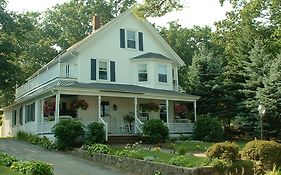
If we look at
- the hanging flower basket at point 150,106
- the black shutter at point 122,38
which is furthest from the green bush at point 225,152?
the black shutter at point 122,38

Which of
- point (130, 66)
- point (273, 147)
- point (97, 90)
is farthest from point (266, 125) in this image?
point (273, 147)

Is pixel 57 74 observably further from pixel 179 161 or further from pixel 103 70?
pixel 179 161

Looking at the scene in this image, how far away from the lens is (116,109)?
90.1ft

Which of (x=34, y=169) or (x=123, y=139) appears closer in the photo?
(x=34, y=169)

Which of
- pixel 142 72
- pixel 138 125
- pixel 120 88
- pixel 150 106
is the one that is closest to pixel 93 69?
pixel 120 88

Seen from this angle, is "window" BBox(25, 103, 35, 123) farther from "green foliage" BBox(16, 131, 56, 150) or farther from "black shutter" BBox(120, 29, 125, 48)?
"black shutter" BBox(120, 29, 125, 48)

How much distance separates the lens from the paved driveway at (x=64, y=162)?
578 inches

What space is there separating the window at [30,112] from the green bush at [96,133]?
709 centimetres

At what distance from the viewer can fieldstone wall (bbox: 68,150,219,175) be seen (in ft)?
42.4

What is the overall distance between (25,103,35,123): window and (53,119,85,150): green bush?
7.03 meters

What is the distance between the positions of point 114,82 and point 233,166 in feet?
52.3

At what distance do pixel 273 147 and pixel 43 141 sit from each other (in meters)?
13.7

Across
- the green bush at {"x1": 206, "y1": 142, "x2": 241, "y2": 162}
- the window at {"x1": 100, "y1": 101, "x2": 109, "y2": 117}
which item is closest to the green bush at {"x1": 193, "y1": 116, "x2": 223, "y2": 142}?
the window at {"x1": 100, "y1": 101, "x2": 109, "y2": 117}

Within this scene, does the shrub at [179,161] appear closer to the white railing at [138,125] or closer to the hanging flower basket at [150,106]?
the white railing at [138,125]
